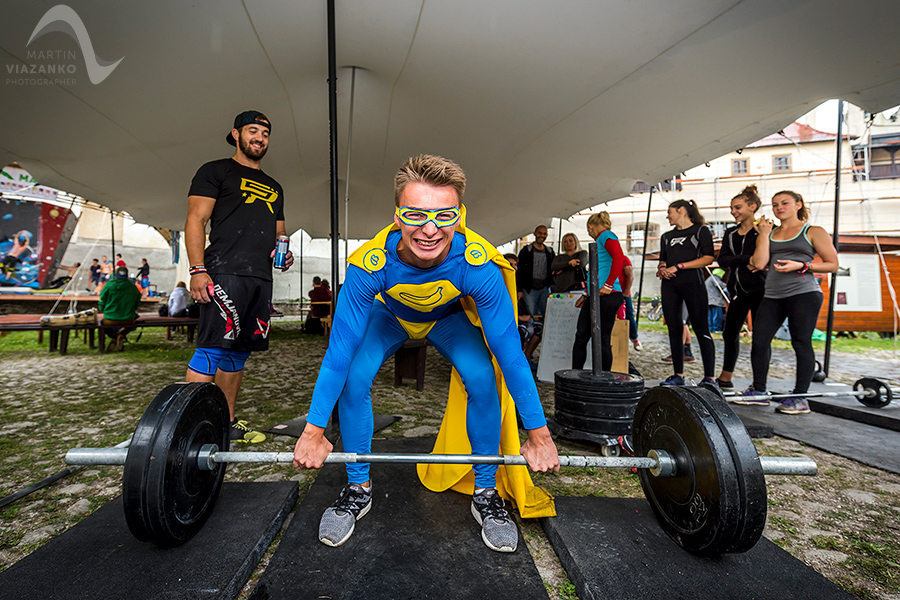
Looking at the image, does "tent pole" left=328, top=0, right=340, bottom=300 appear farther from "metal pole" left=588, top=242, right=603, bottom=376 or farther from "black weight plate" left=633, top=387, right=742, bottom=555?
"black weight plate" left=633, top=387, right=742, bottom=555

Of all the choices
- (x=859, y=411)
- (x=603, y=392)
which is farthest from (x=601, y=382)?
(x=859, y=411)

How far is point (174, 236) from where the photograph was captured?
9.73 meters

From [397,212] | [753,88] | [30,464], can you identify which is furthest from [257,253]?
[753,88]

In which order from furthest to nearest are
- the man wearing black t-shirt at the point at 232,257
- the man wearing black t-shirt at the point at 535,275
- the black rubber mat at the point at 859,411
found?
the man wearing black t-shirt at the point at 535,275, the black rubber mat at the point at 859,411, the man wearing black t-shirt at the point at 232,257

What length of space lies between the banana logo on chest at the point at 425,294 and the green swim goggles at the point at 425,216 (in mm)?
222

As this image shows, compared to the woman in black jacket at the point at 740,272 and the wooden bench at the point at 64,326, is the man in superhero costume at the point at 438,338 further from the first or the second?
the wooden bench at the point at 64,326

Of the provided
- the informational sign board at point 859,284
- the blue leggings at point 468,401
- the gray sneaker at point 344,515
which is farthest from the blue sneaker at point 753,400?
the informational sign board at point 859,284

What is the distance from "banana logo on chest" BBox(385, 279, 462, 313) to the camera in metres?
1.44

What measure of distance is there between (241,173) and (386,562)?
2025 mm

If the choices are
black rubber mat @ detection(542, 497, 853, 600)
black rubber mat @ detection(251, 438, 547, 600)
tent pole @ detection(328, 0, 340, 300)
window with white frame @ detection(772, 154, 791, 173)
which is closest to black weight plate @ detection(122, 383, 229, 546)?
black rubber mat @ detection(251, 438, 547, 600)

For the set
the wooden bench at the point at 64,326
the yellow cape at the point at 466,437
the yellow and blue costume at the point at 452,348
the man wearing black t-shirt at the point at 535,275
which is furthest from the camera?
the wooden bench at the point at 64,326

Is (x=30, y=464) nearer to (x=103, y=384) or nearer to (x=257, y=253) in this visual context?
(x=257, y=253)

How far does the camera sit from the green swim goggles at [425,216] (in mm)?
1306

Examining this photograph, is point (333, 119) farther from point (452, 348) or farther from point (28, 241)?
point (28, 241)
